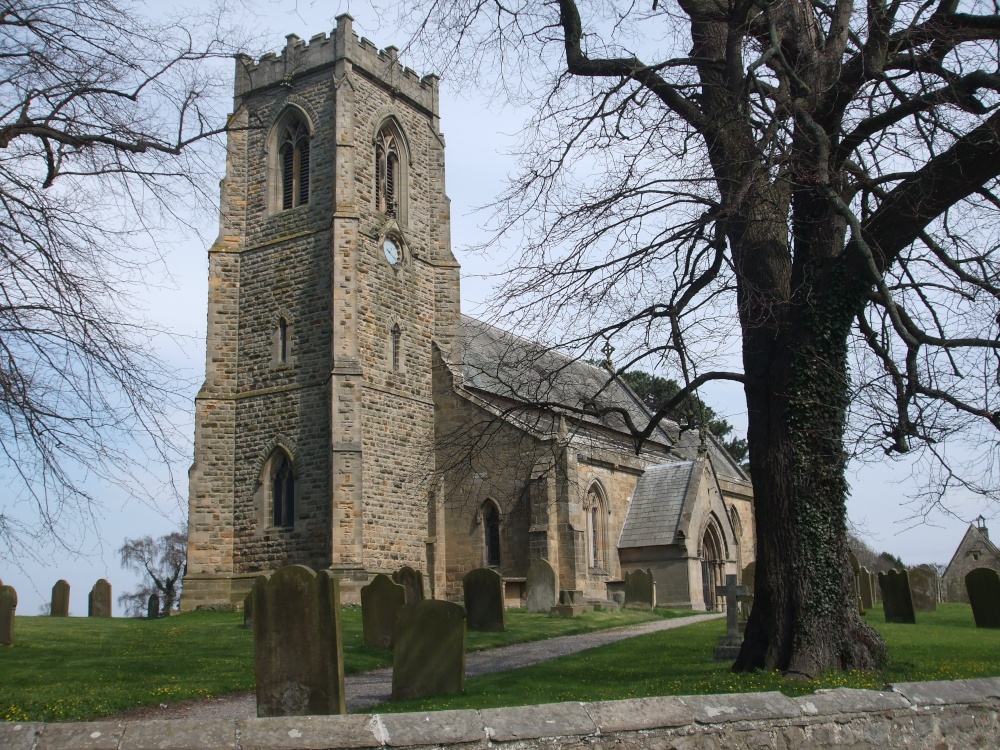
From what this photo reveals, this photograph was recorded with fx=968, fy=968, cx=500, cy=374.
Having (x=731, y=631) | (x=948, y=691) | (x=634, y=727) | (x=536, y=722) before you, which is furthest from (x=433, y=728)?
(x=731, y=631)

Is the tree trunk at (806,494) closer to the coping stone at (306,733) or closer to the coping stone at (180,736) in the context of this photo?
the coping stone at (306,733)

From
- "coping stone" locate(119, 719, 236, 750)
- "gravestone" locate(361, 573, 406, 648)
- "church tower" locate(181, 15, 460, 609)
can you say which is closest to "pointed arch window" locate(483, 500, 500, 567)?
"church tower" locate(181, 15, 460, 609)

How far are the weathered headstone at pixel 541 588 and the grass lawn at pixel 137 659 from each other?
22.5 inches

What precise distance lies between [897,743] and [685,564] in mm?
20248

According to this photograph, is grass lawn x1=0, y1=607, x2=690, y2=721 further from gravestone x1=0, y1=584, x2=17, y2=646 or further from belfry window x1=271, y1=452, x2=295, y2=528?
belfry window x1=271, y1=452, x2=295, y2=528

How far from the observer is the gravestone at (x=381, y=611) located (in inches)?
573

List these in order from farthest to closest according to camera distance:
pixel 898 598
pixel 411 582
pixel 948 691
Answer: pixel 898 598 → pixel 411 582 → pixel 948 691

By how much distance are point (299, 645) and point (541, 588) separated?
13.0m

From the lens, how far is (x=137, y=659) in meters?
13.2

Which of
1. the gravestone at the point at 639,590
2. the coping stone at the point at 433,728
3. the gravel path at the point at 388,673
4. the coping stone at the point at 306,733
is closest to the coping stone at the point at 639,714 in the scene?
the coping stone at the point at 433,728

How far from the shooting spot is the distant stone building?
1521 inches

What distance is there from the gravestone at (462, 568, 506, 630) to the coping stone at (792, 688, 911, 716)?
1093cm

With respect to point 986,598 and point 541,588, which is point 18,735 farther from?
point 986,598

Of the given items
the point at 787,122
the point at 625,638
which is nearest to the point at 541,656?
the point at 625,638
